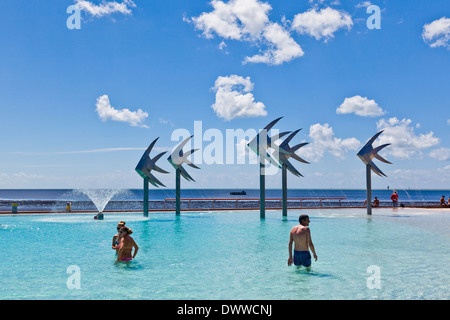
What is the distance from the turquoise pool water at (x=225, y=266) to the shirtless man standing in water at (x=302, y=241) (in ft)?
1.07

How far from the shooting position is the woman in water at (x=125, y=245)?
411 inches

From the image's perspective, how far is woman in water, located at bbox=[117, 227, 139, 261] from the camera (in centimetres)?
1045

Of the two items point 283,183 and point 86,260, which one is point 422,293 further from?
point 283,183

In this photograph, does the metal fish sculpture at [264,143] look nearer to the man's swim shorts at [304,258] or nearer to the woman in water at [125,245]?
the woman in water at [125,245]

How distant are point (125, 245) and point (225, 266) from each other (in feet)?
8.90

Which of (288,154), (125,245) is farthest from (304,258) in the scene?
(288,154)

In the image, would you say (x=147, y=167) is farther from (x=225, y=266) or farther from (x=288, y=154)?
(x=225, y=266)

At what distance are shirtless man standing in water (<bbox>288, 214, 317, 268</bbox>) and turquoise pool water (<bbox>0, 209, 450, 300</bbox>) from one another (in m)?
0.33

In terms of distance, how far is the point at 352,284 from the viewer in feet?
28.6

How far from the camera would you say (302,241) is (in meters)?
9.42

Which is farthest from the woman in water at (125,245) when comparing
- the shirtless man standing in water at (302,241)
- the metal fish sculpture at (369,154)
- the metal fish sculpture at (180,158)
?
the metal fish sculpture at (369,154)

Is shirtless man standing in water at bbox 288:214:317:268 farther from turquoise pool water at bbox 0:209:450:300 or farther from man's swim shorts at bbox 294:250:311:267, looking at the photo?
turquoise pool water at bbox 0:209:450:300
